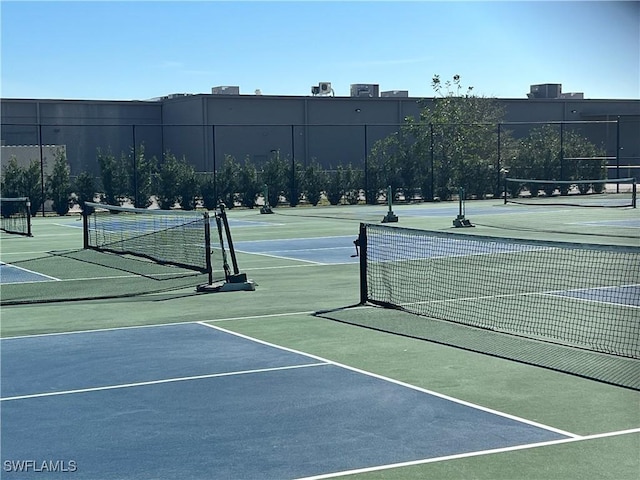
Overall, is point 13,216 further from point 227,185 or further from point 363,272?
point 363,272

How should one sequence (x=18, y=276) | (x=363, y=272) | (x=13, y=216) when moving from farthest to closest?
(x=13, y=216), (x=18, y=276), (x=363, y=272)

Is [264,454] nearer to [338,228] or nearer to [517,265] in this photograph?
[517,265]

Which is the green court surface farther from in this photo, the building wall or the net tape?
the building wall

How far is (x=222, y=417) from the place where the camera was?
770cm

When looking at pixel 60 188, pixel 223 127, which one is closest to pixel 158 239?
pixel 60 188

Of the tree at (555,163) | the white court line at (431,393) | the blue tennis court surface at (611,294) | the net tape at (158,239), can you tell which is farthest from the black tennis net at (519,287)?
the tree at (555,163)

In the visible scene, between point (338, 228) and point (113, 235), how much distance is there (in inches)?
241

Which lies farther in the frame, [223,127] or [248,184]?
[223,127]

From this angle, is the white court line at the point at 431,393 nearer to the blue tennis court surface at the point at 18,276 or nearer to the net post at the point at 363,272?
the net post at the point at 363,272

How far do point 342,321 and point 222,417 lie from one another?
4619 mm

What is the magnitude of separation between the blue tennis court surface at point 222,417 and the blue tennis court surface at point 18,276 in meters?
6.77

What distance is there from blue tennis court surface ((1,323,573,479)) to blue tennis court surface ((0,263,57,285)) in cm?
677

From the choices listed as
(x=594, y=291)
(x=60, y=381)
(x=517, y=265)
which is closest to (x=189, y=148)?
(x=517, y=265)

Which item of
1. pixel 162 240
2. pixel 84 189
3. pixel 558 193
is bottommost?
pixel 162 240
